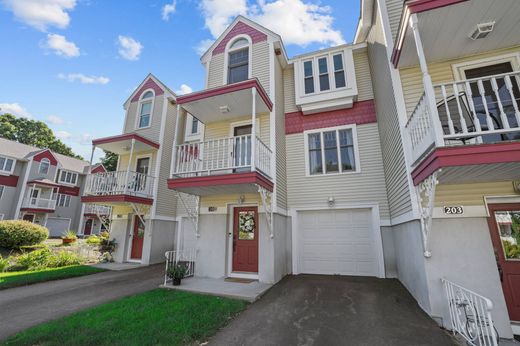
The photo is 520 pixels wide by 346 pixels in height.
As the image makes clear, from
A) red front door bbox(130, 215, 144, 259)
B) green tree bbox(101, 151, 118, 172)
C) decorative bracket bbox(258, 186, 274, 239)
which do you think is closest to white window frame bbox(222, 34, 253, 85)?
decorative bracket bbox(258, 186, 274, 239)

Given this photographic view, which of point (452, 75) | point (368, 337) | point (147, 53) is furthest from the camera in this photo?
point (147, 53)

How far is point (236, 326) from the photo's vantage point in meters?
4.14

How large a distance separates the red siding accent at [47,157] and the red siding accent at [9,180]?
2236mm

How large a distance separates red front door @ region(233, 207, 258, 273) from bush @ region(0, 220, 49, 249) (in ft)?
41.7

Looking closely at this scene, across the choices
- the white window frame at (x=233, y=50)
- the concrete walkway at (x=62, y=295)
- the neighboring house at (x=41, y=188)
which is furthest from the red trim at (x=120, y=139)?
the neighboring house at (x=41, y=188)

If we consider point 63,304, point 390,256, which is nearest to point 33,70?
point 63,304

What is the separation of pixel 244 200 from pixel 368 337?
5.02 metres

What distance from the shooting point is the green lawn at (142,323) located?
138 inches

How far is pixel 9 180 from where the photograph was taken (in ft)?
64.7

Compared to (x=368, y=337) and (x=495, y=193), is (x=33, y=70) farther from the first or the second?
(x=495, y=193)

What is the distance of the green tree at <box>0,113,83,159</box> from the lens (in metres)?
33.1

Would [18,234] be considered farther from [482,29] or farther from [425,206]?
[482,29]

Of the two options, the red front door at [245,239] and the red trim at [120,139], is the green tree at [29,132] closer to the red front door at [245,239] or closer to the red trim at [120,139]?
the red trim at [120,139]

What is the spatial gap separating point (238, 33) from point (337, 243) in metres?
9.42
